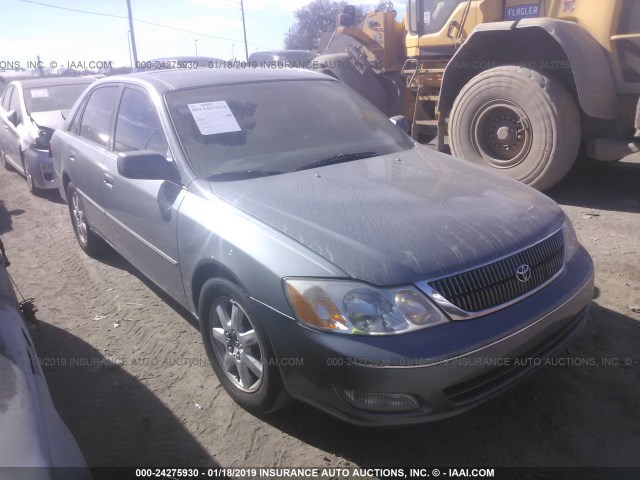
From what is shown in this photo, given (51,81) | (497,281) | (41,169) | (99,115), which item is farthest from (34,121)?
(497,281)

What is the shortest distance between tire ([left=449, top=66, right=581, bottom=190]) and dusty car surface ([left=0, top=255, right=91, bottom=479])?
4.90m

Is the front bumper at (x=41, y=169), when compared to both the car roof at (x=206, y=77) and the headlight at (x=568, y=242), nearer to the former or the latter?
the car roof at (x=206, y=77)

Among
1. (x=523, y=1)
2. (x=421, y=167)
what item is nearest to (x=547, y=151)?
(x=523, y=1)

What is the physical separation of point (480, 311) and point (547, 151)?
3703 millimetres

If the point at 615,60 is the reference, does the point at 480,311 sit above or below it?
below

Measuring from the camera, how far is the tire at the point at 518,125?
514 centimetres

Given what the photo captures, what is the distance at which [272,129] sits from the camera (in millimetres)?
3211

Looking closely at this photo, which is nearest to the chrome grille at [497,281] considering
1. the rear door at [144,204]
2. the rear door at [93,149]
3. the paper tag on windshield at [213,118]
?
the rear door at [144,204]

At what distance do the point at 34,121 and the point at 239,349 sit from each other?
6.08 metres

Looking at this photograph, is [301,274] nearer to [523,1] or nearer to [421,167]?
[421,167]

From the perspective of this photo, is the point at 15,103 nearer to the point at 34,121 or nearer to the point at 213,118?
the point at 34,121

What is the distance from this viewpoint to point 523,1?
18.6 feet

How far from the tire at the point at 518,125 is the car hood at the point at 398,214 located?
8.19 feet

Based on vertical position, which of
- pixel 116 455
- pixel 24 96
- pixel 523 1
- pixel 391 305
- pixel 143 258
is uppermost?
pixel 523 1
